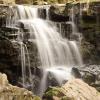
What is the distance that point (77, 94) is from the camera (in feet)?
40.4

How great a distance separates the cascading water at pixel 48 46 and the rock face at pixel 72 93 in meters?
5.55

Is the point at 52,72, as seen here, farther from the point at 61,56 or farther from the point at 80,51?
the point at 80,51

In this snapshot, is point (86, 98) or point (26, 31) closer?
point (86, 98)

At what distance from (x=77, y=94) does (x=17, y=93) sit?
2568 mm

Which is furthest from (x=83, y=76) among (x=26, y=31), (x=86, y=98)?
(x=86, y=98)

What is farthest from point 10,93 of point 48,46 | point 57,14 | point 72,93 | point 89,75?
point 57,14

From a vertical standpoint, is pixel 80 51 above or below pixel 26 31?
below

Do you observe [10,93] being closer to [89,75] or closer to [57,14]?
[89,75]

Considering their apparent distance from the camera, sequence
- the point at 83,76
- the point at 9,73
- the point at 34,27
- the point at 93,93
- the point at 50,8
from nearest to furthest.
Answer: the point at 93,93 → the point at 83,76 → the point at 9,73 → the point at 34,27 → the point at 50,8

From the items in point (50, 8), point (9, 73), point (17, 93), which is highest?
point (50, 8)

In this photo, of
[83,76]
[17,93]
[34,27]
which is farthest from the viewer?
[34,27]

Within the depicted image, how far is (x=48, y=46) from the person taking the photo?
20844mm

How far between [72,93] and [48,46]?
29.2 feet

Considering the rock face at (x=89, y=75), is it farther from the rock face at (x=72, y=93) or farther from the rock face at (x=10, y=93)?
the rock face at (x=10, y=93)
